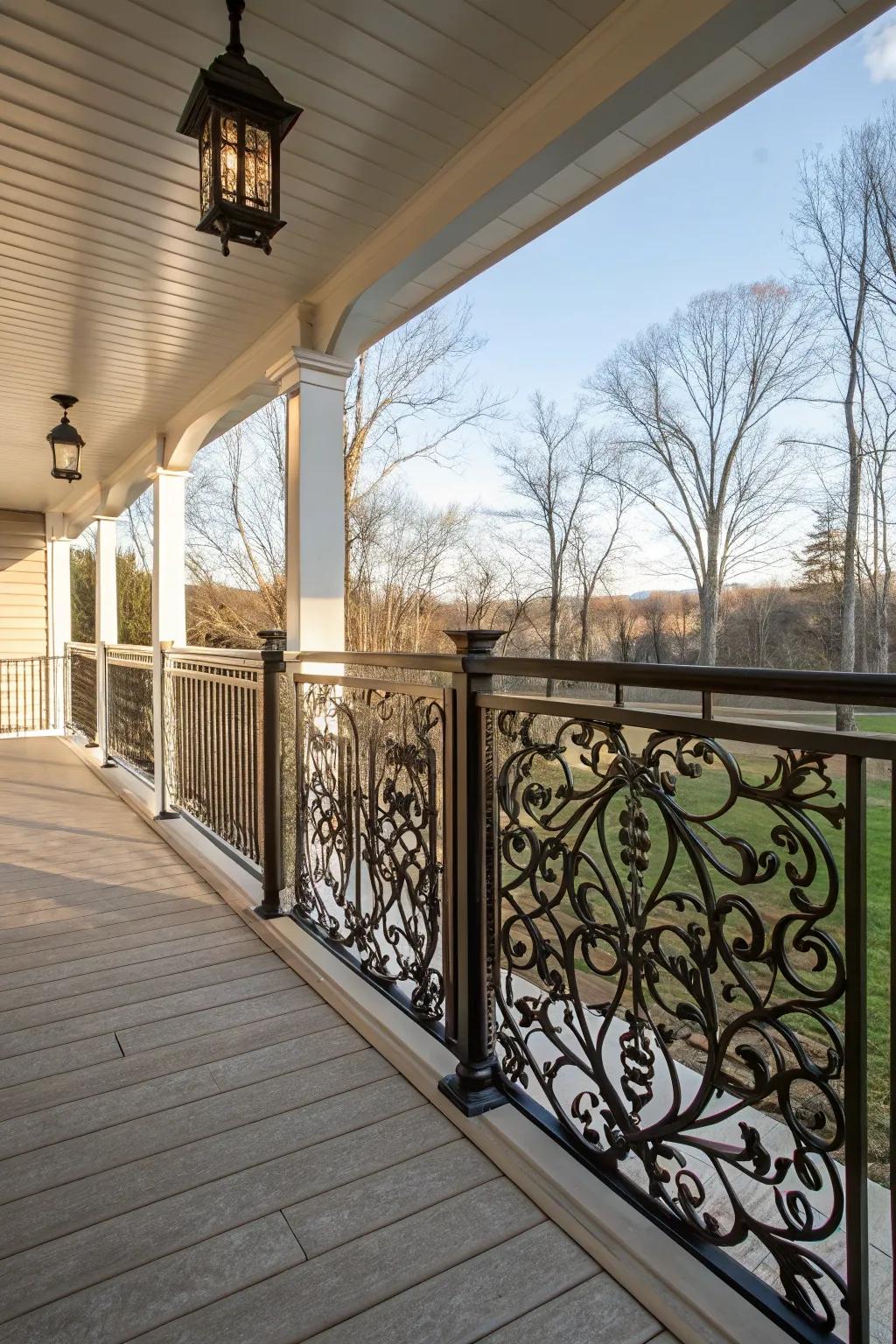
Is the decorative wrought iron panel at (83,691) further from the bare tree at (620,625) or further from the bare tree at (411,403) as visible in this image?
the bare tree at (620,625)

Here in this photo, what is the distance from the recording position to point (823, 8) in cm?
169

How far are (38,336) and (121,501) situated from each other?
3.35 metres

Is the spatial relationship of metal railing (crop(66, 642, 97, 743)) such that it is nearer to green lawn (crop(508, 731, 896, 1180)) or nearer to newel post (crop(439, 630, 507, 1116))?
green lawn (crop(508, 731, 896, 1180))

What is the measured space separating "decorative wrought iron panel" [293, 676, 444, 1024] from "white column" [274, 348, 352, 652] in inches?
20.5

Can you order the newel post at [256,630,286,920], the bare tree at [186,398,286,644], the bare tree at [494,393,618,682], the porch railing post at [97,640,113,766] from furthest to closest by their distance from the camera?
the bare tree at [186,398,286,644], the bare tree at [494,393,618,682], the porch railing post at [97,640,113,766], the newel post at [256,630,286,920]

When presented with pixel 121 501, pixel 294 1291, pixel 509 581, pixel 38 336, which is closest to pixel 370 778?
pixel 294 1291

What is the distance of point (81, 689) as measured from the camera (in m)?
8.20

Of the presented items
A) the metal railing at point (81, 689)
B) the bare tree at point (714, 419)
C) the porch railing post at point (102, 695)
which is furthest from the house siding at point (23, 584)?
the bare tree at point (714, 419)

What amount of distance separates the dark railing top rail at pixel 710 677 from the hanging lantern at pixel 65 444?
3664 millimetres

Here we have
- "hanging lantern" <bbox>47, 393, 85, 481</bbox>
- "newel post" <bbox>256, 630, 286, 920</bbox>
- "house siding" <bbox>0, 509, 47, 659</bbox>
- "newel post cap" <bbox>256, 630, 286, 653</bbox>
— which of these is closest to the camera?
"newel post" <bbox>256, 630, 286, 920</bbox>

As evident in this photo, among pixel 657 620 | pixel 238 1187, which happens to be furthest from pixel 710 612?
pixel 238 1187

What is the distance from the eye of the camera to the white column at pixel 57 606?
8.88m

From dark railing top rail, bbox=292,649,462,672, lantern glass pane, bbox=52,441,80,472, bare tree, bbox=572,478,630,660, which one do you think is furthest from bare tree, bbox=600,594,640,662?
dark railing top rail, bbox=292,649,462,672

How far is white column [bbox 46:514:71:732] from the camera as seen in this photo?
8883 mm
